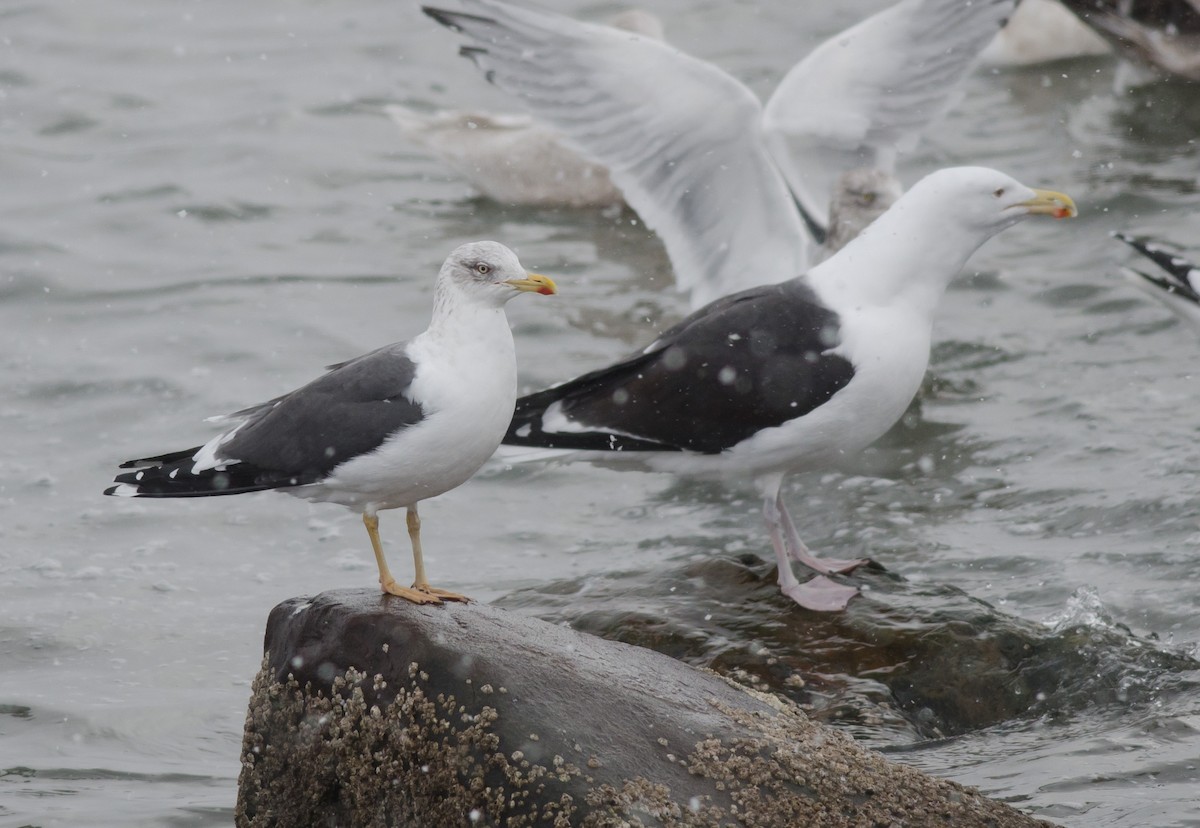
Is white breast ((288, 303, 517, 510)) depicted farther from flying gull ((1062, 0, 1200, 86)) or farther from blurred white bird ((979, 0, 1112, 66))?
blurred white bird ((979, 0, 1112, 66))

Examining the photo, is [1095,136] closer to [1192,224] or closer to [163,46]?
[1192,224]

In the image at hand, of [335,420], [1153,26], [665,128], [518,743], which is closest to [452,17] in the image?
[665,128]

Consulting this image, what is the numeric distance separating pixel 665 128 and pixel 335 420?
4.12 metres

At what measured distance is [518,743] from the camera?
12.0 ft

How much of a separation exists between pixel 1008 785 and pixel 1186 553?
86.6 inches

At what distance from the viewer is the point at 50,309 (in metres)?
9.68

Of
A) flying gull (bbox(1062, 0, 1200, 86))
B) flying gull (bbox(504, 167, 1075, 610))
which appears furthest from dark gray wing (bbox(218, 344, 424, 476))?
flying gull (bbox(1062, 0, 1200, 86))

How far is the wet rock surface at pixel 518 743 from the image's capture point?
361 centimetres

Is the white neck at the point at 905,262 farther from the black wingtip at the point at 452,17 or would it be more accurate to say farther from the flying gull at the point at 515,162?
the flying gull at the point at 515,162

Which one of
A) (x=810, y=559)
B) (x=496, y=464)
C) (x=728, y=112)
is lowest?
(x=496, y=464)

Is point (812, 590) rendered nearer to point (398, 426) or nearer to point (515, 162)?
point (398, 426)

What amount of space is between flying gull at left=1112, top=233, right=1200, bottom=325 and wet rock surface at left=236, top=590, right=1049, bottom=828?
3.93 metres

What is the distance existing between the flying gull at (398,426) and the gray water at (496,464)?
0.92 m

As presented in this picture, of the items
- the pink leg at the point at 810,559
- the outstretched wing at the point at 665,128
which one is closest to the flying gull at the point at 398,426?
the pink leg at the point at 810,559
